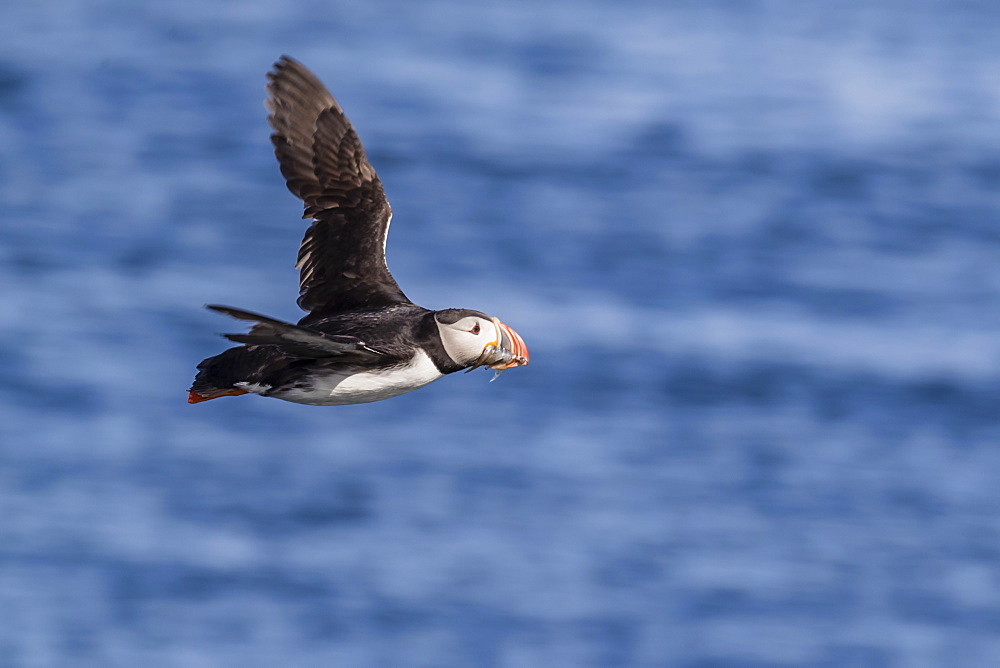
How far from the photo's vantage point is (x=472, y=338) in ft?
22.3

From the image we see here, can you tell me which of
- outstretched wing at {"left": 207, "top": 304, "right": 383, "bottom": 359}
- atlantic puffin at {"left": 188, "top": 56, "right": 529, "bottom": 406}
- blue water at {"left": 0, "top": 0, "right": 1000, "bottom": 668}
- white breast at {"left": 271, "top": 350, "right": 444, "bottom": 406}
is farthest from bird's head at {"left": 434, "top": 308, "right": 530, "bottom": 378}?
blue water at {"left": 0, "top": 0, "right": 1000, "bottom": 668}

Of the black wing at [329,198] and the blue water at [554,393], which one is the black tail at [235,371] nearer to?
the black wing at [329,198]

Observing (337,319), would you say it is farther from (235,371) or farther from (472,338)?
(472,338)

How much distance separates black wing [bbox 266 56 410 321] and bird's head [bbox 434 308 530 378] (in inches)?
29.4

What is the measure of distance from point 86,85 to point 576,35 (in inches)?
366

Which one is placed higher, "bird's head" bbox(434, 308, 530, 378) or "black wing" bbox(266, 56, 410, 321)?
"black wing" bbox(266, 56, 410, 321)

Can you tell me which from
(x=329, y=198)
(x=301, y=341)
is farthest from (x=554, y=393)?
(x=301, y=341)

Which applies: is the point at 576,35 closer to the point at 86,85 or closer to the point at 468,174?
the point at 468,174

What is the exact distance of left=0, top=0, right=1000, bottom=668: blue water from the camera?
1939cm

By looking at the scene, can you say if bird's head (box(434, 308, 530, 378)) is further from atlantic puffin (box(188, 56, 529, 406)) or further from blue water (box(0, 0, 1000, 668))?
blue water (box(0, 0, 1000, 668))

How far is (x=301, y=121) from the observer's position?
8.10 m

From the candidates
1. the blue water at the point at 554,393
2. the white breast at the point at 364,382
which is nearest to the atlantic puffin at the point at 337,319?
the white breast at the point at 364,382

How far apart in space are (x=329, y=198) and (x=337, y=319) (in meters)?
0.99

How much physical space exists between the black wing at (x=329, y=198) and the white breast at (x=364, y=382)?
2.59 feet
